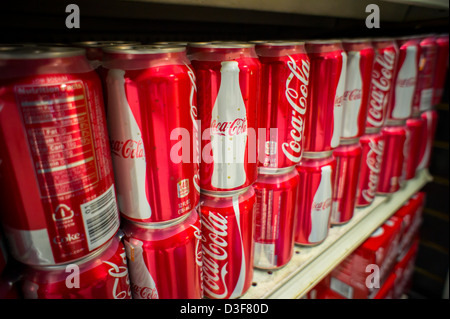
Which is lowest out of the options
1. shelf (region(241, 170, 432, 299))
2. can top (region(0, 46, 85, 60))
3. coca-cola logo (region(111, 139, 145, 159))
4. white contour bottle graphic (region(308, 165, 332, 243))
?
shelf (region(241, 170, 432, 299))

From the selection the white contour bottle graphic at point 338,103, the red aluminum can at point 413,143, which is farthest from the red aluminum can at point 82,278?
the red aluminum can at point 413,143

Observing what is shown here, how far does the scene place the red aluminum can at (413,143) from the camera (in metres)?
1.39

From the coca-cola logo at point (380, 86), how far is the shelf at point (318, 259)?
1.34 feet

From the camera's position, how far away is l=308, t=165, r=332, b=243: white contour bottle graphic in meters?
0.98

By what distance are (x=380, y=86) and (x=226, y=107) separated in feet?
2.52

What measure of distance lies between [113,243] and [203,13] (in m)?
0.73

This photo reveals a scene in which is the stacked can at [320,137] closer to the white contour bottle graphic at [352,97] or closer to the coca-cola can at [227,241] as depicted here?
the white contour bottle graphic at [352,97]

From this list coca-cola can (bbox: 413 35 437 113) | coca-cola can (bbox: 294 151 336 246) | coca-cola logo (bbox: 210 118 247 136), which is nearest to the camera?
coca-cola logo (bbox: 210 118 247 136)

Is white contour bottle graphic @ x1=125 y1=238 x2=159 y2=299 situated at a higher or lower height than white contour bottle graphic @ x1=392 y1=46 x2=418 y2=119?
lower

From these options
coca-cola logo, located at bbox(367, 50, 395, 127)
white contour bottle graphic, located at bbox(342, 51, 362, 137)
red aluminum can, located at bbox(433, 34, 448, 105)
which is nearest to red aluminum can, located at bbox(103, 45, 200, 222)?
white contour bottle graphic, located at bbox(342, 51, 362, 137)

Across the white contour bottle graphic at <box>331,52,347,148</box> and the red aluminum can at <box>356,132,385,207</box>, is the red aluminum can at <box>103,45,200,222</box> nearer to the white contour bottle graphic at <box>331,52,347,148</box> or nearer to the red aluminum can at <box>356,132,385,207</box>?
the white contour bottle graphic at <box>331,52,347,148</box>

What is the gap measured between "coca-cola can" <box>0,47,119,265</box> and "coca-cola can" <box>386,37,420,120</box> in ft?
3.85

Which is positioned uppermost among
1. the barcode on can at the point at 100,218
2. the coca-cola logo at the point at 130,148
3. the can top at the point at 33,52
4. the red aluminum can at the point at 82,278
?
the can top at the point at 33,52

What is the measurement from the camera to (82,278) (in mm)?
548
